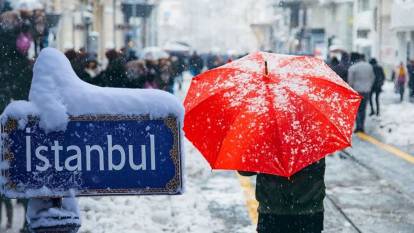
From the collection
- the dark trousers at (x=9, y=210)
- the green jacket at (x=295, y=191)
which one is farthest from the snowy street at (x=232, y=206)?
the green jacket at (x=295, y=191)

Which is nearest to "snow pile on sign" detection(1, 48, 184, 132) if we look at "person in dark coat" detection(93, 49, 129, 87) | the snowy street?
the snowy street

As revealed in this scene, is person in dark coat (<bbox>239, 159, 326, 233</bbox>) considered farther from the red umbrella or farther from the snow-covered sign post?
the snow-covered sign post

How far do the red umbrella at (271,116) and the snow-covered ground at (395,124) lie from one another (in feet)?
31.9

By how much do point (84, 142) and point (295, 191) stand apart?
1.59 metres

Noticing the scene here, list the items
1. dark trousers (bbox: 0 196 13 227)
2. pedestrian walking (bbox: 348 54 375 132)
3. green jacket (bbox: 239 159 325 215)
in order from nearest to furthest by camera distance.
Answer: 1. green jacket (bbox: 239 159 325 215)
2. dark trousers (bbox: 0 196 13 227)
3. pedestrian walking (bbox: 348 54 375 132)

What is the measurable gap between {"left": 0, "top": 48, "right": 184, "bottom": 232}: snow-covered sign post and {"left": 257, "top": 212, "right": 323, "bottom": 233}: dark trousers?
1434mm

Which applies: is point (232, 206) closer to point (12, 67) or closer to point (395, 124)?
point (12, 67)

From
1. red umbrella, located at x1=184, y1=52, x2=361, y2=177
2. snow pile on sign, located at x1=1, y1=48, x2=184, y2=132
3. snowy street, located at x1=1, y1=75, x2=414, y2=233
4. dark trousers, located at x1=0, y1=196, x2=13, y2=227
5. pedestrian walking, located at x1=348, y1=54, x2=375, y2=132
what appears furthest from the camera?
pedestrian walking, located at x1=348, y1=54, x2=375, y2=132

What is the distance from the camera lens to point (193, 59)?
1453 inches

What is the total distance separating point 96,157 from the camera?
8.92 ft

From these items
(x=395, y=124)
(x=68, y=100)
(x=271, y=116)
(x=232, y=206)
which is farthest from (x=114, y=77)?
(x=395, y=124)

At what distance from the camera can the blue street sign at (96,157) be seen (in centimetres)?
270

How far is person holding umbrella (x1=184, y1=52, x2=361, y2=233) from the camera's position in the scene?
3699 mm

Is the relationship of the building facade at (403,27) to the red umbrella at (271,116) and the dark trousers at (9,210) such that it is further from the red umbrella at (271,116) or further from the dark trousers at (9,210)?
the red umbrella at (271,116)
